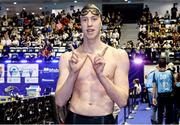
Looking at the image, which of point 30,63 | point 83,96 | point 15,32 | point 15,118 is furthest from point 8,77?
point 83,96

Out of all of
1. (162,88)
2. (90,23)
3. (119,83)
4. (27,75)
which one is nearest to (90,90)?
(119,83)

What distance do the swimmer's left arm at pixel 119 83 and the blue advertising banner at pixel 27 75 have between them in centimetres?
1357

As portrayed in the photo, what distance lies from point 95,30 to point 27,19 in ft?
95.9

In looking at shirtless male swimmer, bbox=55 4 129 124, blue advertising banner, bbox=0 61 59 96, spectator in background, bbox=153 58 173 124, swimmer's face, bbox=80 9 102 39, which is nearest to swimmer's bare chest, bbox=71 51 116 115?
shirtless male swimmer, bbox=55 4 129 124

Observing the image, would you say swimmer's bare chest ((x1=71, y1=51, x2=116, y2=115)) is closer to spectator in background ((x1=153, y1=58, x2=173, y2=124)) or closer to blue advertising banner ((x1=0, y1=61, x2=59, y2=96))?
spectator in background ((x1=153, y1=58, x2=173, y2=124))

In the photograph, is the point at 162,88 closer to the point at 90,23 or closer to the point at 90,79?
the point at 90,79

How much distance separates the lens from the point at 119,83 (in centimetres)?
289

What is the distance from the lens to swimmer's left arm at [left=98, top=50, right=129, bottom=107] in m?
2.68

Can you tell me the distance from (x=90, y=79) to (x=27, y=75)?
46.0 feet

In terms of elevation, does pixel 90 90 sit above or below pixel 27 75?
above

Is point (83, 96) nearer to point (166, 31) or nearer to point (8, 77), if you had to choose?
A: point (8, 77)

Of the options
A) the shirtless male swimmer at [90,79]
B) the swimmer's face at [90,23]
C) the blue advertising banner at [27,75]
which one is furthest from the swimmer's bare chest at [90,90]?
the blue advertising banner at [27,75]

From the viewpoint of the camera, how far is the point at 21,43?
25109 millimetres

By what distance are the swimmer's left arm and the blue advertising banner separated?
1357 cm
